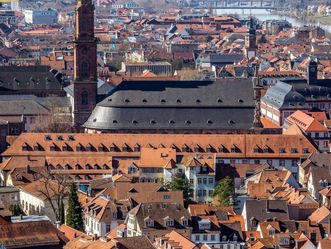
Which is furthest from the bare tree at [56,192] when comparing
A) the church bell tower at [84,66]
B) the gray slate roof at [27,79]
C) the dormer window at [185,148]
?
the gray slate roof at [27,79]

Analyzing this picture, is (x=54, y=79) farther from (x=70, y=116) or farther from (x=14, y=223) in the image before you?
(x=14, y=223)

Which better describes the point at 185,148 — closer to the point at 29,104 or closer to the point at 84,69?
the point at 84,69

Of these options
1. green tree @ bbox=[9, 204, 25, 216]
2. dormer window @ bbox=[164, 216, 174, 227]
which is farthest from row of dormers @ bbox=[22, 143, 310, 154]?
dormer window @ bbox=[164, 216, 174, 227]

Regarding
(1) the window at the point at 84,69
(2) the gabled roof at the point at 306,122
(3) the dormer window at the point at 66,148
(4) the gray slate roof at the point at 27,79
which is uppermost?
(1) the window at the point at 84,69

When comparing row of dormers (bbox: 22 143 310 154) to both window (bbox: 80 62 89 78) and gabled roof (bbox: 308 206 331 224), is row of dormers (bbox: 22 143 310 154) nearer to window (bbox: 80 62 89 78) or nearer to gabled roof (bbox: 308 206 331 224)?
window (bbox: 80 62 89 78)

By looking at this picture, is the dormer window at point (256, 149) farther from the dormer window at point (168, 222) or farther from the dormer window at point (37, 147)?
the dormer window at point (168, 222)

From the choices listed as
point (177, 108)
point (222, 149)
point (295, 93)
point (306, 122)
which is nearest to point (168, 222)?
point (222, 149)

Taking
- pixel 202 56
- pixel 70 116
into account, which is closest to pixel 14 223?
pixel 70 116
